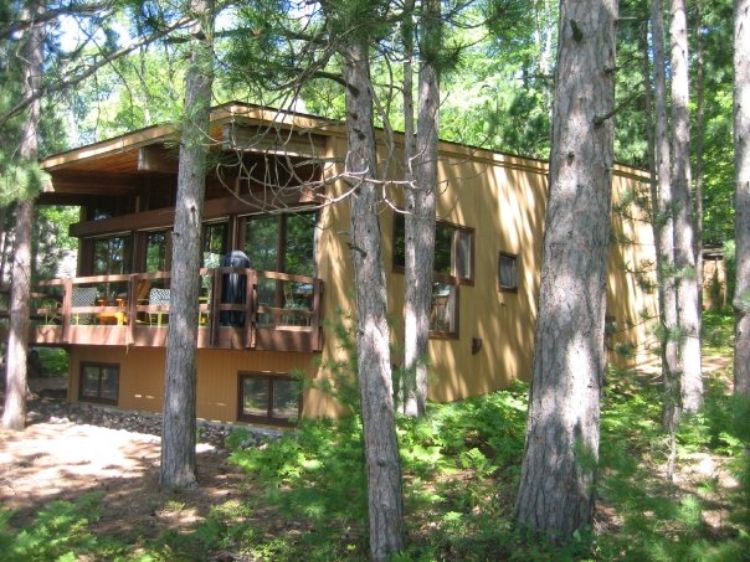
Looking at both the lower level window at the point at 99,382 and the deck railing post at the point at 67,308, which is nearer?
the deck railing post at the point at 67,308

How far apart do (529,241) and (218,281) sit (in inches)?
278

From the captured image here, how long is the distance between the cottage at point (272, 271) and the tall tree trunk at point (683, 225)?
0.94 m

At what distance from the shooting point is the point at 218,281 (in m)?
10.7

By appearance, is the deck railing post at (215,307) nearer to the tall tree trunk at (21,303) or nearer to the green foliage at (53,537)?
the green foliage at (53,537)

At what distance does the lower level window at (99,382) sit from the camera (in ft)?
48.1

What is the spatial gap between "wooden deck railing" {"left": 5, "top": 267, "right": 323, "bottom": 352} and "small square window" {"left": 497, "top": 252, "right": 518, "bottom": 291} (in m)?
4.53

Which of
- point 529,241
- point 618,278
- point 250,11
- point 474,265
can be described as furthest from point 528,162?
point 250,11

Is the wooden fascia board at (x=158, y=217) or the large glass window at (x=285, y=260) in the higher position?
the wooden fascia board at (x=158, y=217)

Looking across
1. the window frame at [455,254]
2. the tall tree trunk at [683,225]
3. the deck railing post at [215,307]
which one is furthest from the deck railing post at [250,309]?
the tall tree trunk at [683,225]

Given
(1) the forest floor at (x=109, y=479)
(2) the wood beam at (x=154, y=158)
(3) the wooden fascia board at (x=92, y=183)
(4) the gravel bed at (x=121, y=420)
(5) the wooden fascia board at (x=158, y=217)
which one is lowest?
(1) the forest floor at (x=109, y=479)

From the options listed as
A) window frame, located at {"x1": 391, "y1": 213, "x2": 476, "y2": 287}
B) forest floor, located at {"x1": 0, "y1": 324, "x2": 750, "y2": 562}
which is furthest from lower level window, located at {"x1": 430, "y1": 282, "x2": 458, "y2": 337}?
forest floor, located at {"x1": 0, "y1": 324, "x2": 750, "y2": 562}

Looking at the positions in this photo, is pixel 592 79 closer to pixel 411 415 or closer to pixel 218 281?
pixel 411 415

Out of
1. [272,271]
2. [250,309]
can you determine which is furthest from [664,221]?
[272,271]

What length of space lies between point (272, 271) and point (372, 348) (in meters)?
6.46
